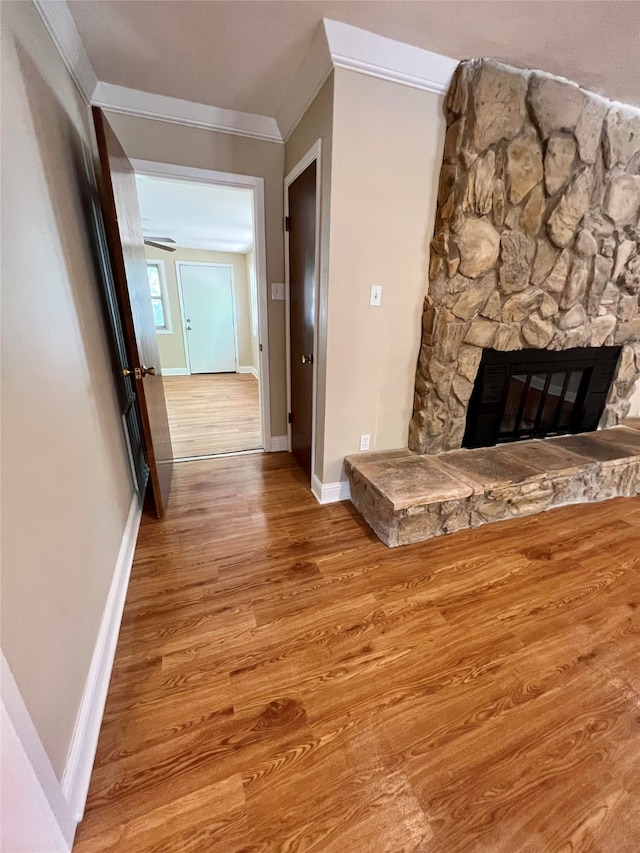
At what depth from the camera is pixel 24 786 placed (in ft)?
2.33

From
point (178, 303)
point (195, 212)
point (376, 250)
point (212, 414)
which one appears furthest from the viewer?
point (178, 303)

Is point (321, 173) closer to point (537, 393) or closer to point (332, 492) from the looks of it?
point (332, 492)

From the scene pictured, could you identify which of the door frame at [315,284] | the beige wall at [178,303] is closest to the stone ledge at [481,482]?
the door frame at [315,284]

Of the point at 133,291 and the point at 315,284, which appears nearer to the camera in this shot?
the point at 133,291

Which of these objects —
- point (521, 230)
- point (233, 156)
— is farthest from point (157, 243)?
Answer: point (521, 230)

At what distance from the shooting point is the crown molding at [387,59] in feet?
5.18

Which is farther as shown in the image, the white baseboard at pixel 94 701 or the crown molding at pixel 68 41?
the crown molding at pixel 68 41

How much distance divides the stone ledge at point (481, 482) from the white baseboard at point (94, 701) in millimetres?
1322

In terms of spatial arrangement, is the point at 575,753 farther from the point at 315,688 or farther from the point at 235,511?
the point at 235,511

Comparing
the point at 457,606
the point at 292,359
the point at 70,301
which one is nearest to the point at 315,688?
the point at 457,606

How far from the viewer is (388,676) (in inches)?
51.0

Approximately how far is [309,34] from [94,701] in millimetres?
2832

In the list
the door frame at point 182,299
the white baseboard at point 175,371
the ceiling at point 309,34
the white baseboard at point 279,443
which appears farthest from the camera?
the white baseboard at point 175,371

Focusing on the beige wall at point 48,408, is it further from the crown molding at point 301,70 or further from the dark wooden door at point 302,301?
the dark wooden door at point 302,301
